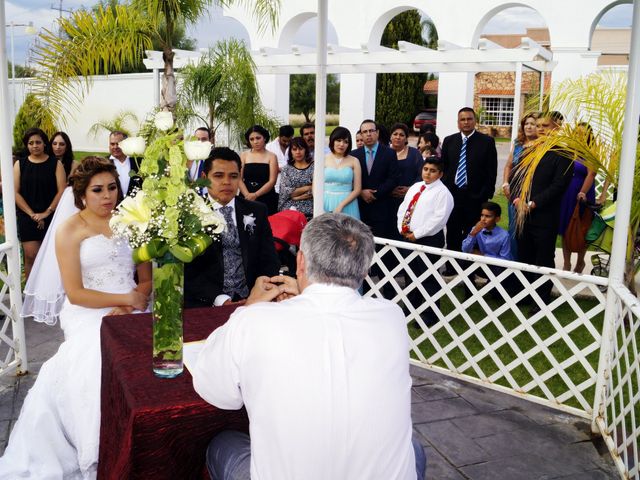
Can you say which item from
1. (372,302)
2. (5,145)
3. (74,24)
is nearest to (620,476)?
(372,302)

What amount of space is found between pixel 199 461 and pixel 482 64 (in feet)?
31.7

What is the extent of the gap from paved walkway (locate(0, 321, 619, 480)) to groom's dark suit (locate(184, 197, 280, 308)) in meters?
1.35

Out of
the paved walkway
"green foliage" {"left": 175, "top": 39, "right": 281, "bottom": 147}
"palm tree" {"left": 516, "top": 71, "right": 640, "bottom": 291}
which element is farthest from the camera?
"green foliage" {"left": 175, "top": 39, "right": 281, "bottom": 147}

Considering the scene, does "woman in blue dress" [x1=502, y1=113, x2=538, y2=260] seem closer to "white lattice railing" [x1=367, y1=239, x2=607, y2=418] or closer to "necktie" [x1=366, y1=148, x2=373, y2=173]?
"white lattice railing" [x1=367, y1=239, x2=607, y2=418]

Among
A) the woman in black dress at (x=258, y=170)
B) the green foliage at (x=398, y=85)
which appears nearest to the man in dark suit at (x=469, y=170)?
the woman in black dress at (x=258, y=170)

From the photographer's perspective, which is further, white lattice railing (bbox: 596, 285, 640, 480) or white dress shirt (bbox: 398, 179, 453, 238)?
white dress shirt (bbox: 398, 179, 453, 238)

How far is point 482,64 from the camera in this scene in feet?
36.4

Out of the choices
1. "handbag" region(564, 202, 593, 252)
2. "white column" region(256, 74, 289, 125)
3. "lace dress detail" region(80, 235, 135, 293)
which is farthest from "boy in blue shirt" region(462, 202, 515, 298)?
"white column" region(256, 74, 289, 125)

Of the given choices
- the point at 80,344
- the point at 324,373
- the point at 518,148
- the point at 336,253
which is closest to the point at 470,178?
the point at 518,148

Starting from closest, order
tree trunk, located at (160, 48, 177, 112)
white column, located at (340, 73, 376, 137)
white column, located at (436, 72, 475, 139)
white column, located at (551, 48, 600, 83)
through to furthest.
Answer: tree trunk, located at (160, 48, 177, 112)
white column, located at (551, 48, 600, 83)
white column, located at (436, 72, 475, 139)
white column, located at (340, 73, 376, 137)

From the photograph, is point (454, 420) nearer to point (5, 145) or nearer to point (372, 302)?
point (372, 302)

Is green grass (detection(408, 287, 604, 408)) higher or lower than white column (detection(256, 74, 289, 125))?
lower

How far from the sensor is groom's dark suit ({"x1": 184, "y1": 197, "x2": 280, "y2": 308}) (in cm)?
411

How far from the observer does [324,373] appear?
2.06 m
